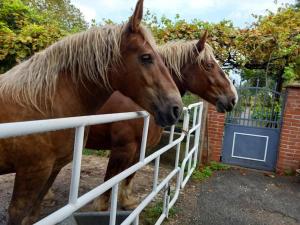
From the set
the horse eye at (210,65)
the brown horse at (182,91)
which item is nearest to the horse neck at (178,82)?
the brown horse at (182,91)

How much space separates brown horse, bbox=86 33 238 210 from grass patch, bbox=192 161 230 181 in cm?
185

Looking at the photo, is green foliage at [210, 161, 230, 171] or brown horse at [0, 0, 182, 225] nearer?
brown horse at [0, 0, 182, 225]

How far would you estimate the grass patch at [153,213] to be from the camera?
10.0 feet

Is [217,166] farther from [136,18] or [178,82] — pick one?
[136,18]

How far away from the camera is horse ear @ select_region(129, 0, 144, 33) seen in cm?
169

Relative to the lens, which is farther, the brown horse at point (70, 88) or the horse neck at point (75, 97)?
the horse neck at point (75, 97)

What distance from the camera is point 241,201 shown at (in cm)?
399

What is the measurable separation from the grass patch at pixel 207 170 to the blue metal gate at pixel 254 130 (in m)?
0.22

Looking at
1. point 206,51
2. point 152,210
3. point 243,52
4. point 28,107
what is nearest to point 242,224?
point 152,210

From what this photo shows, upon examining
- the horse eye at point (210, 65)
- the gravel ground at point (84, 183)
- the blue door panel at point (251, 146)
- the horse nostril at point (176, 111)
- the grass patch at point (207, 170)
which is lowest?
the gravel ground at point (84, 183)

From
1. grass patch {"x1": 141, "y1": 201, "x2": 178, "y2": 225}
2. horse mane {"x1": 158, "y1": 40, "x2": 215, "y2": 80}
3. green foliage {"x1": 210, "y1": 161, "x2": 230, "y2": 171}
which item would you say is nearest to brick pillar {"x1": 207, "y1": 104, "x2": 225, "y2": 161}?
green foliage {"x1": 210, "y1": 161, "x2": 230, "y2": 171}

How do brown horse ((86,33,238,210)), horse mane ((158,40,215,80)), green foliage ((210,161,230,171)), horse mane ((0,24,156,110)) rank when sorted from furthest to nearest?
green foliage ((210,161,230,171)), horse mane ((158,40,215,80)), brown horse ((86,33,238,210)), horse mane ((0,24,156,110))

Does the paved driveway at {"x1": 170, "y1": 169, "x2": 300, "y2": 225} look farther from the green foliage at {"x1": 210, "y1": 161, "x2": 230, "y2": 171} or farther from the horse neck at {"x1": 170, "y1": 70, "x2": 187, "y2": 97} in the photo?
the horse neck at {"x1": 170, "y1": 70, "x2": 187, "y2": 97}

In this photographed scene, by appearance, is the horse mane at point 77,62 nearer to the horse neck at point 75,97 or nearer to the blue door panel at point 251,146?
the horse neck at point 75,97
